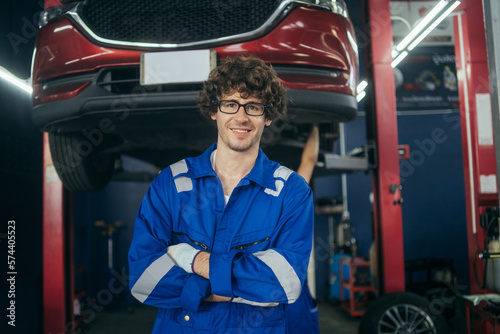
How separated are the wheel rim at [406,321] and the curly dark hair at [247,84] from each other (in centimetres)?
164

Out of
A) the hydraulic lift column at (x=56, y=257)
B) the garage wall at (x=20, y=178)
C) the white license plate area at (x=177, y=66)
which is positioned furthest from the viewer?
the garage wall at (x=20, y=178)

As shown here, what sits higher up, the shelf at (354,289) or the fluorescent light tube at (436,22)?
the fluorescent light tube at (436,22)

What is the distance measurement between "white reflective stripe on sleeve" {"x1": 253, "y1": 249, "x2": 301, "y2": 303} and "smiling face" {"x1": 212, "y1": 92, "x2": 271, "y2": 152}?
0.35m

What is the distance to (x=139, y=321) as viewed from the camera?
4.26 metres

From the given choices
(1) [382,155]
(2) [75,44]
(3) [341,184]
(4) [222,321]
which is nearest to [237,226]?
(4) [222,321]

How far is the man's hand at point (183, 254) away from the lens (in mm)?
1083

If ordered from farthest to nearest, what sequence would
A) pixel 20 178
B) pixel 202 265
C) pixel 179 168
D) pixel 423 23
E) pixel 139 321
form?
pixel 139 321
pixel 20 178
pixel 423 23
pixel 179 168
pixel 202 265

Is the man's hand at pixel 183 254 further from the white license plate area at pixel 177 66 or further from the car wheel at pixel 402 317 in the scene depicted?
the car wheel at pixel 402 317

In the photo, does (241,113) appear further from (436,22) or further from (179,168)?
(436,22)

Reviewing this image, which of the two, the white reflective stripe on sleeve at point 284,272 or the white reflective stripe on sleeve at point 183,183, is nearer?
the white reflective stripe on sleeve at point 284,272

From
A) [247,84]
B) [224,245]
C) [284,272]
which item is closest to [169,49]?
[247,84]

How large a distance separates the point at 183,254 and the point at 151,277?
11 centimetres

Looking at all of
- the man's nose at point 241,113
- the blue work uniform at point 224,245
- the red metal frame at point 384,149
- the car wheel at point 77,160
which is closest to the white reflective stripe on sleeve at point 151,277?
the blue work uniform at point 224,245

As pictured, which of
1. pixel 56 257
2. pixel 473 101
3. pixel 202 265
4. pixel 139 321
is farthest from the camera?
pixel 139 321
